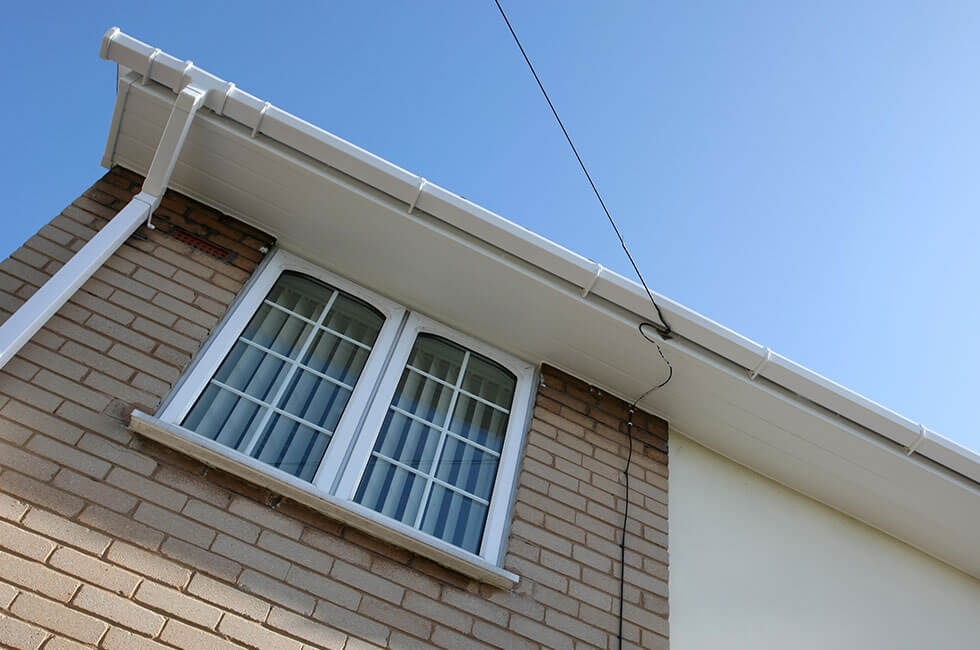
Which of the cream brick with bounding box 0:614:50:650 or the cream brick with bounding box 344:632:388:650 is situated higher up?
the cream brick with bounding box 344:632:388:650

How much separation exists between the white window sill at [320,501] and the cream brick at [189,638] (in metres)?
0.73

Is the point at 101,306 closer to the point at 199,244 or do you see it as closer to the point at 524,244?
the point at 199,244

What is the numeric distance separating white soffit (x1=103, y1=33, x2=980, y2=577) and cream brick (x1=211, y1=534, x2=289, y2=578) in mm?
2040

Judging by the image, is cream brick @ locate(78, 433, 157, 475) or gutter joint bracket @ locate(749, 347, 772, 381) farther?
gutter joint bracket @ locate(749, 347, 772, 381)

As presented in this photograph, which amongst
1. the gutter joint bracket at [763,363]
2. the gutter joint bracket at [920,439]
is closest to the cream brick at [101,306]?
the gutter joint bracket at [763,363]

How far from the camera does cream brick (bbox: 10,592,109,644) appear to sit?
2891mm

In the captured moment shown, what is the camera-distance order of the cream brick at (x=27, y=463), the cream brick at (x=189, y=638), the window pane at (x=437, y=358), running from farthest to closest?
1. the window pane at (x=437, y=358)
2. the cream brick at (x=27, y=463)
3. the cream brick at (x=189, y=638)

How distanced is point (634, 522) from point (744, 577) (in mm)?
796

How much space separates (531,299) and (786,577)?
2386mm

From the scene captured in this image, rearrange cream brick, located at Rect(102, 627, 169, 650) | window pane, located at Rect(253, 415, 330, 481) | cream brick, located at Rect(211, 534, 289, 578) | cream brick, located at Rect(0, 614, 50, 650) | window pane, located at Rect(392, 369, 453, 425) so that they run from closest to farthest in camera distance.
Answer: cream brick, located at Rect(0, 614, 50, 650) < cream brick, located at Rect(102, 627, 169, 650) < cream brick, located at Rect(211, 534, 289, 578) < window pane, located at Rect(253, 415, 330, 481) < window pane, located at Rect(392, 369, 453, 425)

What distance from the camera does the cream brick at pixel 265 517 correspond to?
11.7 ft

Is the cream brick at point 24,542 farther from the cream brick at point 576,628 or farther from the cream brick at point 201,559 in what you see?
the cream brick at point 576,628

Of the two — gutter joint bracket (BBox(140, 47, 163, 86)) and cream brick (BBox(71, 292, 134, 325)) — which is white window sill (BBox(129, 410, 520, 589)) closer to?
cream brick (BBox(71, 292, 134, 325))

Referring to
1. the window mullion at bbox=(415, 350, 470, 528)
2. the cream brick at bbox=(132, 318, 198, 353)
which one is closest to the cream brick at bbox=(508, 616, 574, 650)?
the window mullion at bbox=(415, 350, 470, 528)
